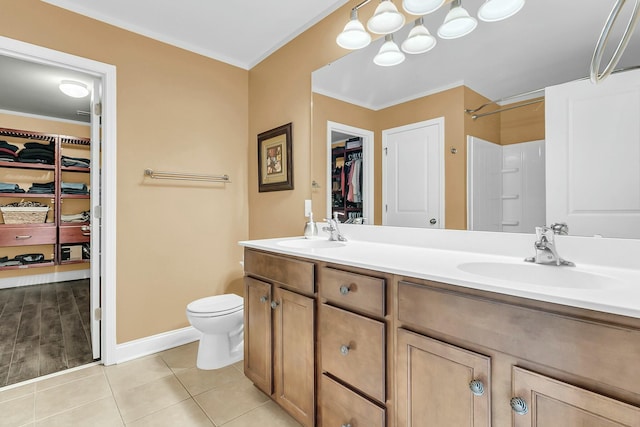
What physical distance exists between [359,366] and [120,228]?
75.8 inches

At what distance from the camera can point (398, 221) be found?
1.71 m

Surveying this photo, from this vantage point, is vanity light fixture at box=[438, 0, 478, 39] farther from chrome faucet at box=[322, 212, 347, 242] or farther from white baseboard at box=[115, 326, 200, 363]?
white baseboard at box=[115, 326, 200, 363]

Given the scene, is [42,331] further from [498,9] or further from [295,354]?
[498,9]

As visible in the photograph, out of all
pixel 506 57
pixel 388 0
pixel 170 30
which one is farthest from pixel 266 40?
pixel 506 57

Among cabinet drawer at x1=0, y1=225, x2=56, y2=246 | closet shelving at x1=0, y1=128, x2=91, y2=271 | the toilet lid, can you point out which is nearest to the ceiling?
the toilet lid

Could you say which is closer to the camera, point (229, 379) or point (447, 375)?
point (447, 375)

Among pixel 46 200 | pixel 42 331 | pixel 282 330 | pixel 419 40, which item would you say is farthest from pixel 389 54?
pixel 46 200

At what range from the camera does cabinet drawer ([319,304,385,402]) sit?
42.1 inches

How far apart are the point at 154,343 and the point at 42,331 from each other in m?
1.22

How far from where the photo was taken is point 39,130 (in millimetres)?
4156

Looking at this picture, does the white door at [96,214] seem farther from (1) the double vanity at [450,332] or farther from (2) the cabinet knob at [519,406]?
(2) the cabinet knob at [519,406]

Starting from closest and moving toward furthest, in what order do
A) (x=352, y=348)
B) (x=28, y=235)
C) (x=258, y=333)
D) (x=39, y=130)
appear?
(x=352, y=348) → (x=258, y=333) → (x=28, y=235) → (x=39, y=130)

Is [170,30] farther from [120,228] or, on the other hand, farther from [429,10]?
[429,10]

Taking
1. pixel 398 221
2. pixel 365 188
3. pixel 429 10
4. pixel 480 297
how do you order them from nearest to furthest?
1. pixel 480 297
2. pixel 429 10
3. pixel 398 221
4. pixel 365 188
